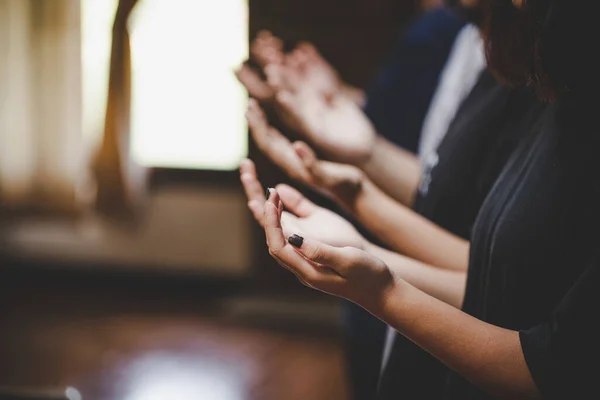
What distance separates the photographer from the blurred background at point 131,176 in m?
3.32

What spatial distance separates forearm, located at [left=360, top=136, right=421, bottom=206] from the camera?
1377mm

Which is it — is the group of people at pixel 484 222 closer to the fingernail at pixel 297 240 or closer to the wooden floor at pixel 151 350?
the fingernail at pixel 297 240

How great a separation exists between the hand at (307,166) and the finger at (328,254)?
1.30 ft

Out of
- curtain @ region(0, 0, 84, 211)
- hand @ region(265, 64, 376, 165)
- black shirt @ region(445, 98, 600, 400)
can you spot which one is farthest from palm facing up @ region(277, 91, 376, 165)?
curtain @ region(0, 0, 84, 211)

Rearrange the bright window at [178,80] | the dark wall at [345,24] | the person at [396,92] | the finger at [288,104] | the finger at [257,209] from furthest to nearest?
the bright window at [178,80] → the dark wall at [345,24] → the person at [396,92] → the finger at [288,104] → the finger at [257,209]

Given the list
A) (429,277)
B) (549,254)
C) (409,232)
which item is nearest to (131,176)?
(409,232)

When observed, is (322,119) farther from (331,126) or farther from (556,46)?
(556,46)

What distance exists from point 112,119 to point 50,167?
0.52m

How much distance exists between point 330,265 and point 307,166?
41 centimetres

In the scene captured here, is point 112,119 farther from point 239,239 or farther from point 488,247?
point 488,247

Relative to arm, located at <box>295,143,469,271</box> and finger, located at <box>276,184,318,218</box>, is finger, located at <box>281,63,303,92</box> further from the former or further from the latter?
finger, located at <box>276,184,318,218</box>

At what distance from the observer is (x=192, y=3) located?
11.5ft

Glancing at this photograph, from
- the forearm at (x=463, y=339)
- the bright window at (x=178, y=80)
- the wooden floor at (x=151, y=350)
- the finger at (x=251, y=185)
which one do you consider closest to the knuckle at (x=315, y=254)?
the forearm at (x=463, y=339)

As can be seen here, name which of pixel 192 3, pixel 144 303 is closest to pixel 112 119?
pixel 192 3
